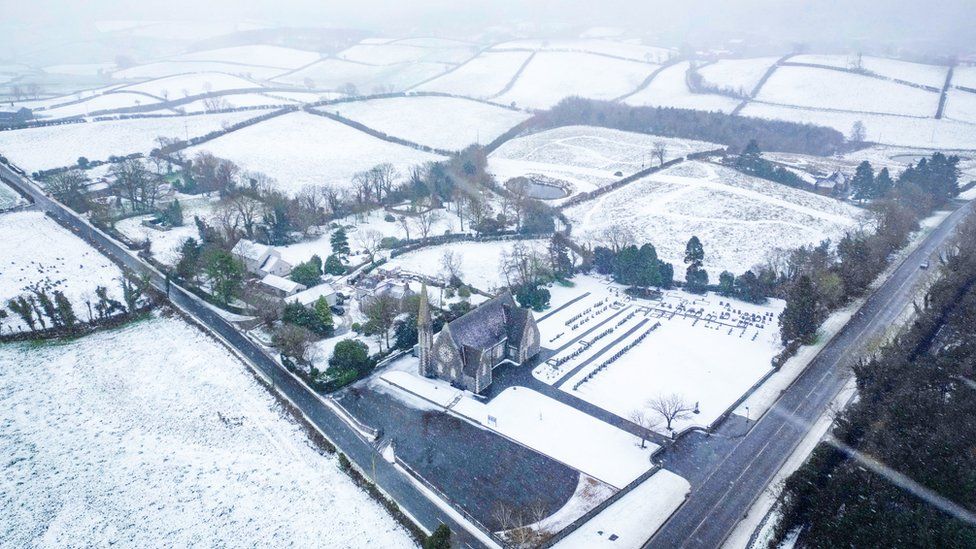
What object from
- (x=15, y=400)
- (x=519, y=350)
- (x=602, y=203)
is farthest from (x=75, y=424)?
(x=602, y=203)

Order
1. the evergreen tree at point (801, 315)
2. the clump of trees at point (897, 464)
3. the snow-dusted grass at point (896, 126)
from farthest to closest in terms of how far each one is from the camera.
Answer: the snow-dusted grass at point (896, 126) → the evergreen tree at point (801, 315) → the clump of trees at point (897, 464)

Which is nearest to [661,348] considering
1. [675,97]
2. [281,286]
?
[281,286]

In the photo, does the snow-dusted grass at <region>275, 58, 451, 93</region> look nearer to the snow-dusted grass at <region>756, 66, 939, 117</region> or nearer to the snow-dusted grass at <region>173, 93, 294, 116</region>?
the snow-dusted grass at <region>173, 93, 294, 116</region>

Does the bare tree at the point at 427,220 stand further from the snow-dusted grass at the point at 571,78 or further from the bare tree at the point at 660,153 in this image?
the snow-dusted grass at the point at 571,78

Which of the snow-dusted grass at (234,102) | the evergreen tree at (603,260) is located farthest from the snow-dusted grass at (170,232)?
the snow-dusted grass at (234,102)

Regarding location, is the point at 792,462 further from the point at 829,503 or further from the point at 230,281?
the point at 230,281

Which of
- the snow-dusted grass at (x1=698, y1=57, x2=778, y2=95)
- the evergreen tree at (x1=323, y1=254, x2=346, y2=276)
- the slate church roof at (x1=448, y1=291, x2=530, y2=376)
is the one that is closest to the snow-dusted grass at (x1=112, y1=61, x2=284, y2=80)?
the snow-dusted grass at (x1=698, y1=57, x2=778, y2=95)
